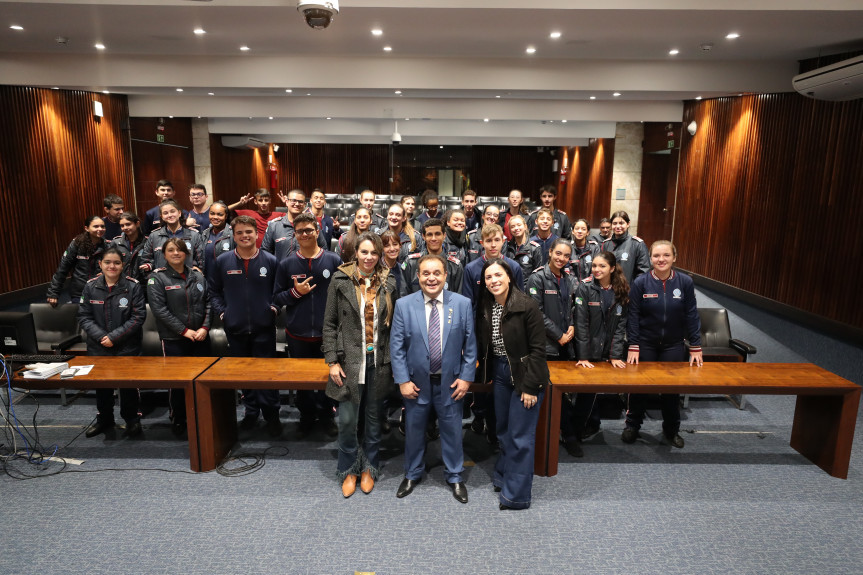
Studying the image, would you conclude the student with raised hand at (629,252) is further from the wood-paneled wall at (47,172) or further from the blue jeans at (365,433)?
the wood-paneled wall at (47,172)

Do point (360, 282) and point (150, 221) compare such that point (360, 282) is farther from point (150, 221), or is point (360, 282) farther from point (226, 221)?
point (150, 221)

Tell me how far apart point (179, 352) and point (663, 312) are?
3904mm

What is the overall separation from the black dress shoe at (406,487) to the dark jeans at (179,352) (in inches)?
80.0

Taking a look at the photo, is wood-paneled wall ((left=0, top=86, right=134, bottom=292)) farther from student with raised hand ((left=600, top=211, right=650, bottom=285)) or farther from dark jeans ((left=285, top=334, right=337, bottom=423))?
student with raised hand ((left=600, top=211, right=650, bottom=285))

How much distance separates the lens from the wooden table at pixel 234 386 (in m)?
3.52

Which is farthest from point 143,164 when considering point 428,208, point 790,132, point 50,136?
point 790,132

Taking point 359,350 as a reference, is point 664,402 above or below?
below

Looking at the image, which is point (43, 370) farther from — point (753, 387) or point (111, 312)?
point (753, 387)

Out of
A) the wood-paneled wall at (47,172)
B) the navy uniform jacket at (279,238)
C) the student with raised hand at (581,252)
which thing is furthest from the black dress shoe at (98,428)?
the wood-paneled wall at (47,172)

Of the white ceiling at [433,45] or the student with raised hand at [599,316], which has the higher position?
the white ceiling at [433,45]

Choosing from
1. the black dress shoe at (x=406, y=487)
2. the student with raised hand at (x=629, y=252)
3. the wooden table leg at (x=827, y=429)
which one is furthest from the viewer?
the student with raised hand at (x=629, y=252)

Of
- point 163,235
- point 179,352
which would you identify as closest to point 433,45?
point 163,235

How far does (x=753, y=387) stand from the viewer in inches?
140

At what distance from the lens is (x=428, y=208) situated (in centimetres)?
691
